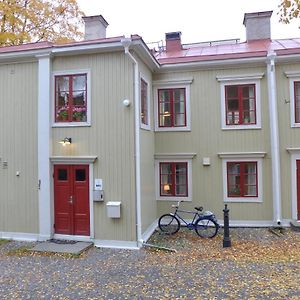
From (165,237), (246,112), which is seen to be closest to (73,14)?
(246,112)

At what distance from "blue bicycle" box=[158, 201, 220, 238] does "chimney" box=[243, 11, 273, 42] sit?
28.8 feet

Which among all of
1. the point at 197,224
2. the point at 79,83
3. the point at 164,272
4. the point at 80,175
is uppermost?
the point at 79,83

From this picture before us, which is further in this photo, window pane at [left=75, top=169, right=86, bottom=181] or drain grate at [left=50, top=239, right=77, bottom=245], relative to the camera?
window pane at [left=75, top=169, right=86, bottom=181]

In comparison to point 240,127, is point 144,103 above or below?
above

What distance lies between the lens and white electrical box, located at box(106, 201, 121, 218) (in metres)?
9.06

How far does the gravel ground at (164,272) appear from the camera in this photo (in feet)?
Answer: 20.0

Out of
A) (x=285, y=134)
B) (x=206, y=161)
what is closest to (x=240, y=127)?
(x=285, y=134)

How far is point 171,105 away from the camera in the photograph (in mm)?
11750

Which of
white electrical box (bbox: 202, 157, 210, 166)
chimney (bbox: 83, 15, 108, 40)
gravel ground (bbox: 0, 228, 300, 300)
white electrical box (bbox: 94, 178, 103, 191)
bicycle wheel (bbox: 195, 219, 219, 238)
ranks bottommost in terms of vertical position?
gravel ground (bbox: 0, 228, 300, 300)

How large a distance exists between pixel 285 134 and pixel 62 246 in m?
8.16

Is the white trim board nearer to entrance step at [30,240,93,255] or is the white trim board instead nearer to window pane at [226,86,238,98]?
entrance step at [30,240,93,255]

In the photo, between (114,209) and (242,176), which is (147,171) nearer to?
(114,209)

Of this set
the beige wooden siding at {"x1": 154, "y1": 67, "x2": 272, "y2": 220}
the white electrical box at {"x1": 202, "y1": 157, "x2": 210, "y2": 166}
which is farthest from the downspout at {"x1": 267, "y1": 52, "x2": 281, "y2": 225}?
the white electrical box at {"x1": 202, "y1": 157, "x2": 210, "y2": 166}

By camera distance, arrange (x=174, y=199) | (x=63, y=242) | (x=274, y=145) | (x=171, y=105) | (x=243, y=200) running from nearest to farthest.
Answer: (x=63, y=242) → (x=274, y=145) → (x=243, y=200) → (x=174, y=199) → (x=171, y=105)
